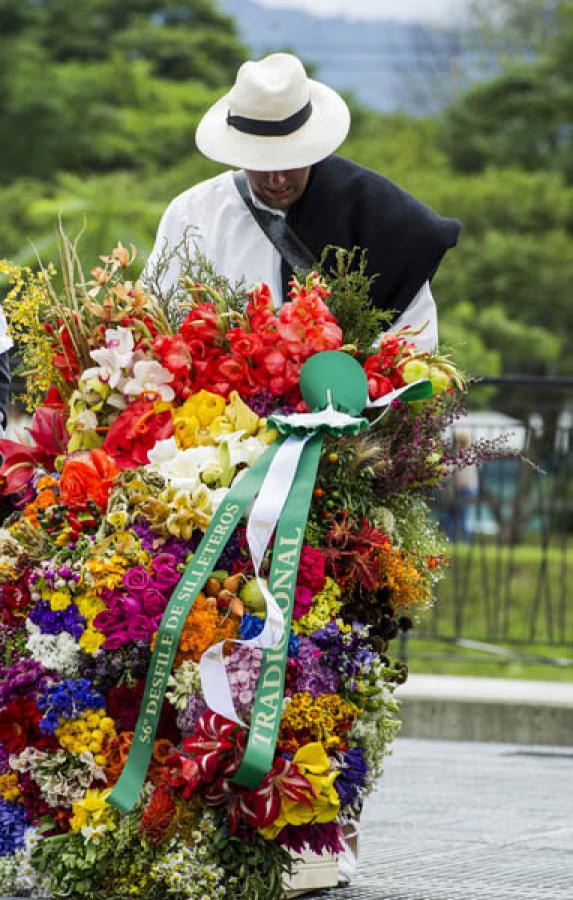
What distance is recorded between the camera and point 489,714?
8875 mm

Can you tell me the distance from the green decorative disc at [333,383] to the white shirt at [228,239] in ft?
2.85

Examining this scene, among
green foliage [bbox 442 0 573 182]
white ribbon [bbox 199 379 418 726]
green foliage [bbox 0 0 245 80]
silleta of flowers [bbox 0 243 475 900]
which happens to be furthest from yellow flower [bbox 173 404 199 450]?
green foliage [bbox 0 0 245 80]

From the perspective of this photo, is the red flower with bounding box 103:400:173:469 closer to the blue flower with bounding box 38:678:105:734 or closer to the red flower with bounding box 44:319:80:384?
the red flower with bounding box 44:319:80:384

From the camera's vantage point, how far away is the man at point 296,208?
5125mm

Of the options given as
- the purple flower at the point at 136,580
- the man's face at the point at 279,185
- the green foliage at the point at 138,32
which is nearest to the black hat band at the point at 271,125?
the man's face at the point at 279,185

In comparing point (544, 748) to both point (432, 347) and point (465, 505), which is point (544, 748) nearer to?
point (465, 505)

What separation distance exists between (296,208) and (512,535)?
18.8ft

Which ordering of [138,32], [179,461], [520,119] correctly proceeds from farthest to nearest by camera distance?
[138,32], [520,119], [179,461]

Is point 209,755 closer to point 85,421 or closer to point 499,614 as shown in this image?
point 85,421

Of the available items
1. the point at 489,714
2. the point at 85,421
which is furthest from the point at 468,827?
the point at 489,714

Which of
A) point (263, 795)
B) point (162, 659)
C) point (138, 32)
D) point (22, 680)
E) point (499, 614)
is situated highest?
point (162, 659)

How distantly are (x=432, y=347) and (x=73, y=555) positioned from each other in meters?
1.35

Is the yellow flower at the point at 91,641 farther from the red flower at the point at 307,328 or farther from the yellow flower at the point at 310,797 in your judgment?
the red flower at the point at 307,328

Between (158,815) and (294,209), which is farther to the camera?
(294,209)
